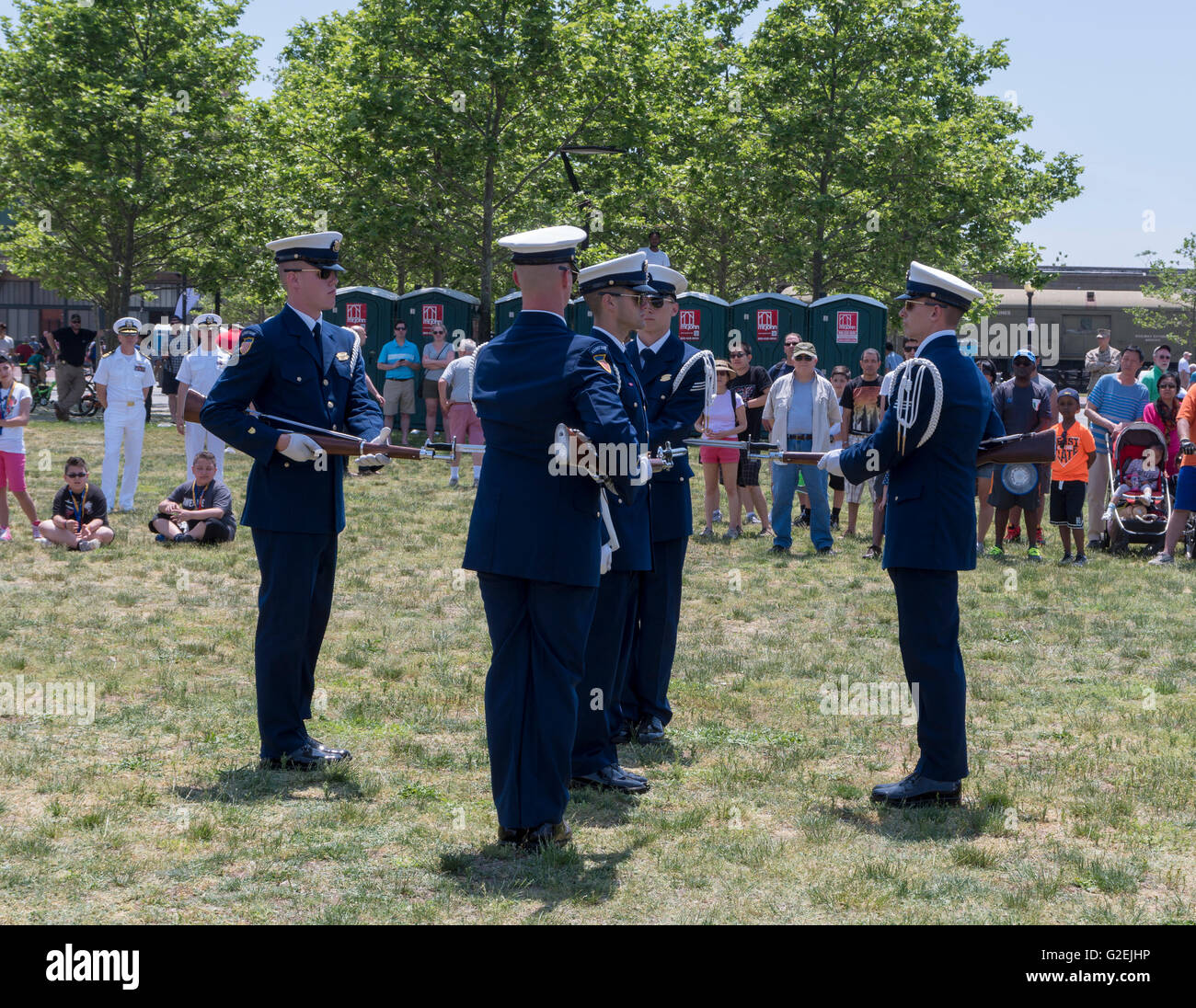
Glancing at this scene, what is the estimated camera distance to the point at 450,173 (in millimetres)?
31469

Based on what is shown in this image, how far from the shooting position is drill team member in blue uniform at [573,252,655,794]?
597 cm

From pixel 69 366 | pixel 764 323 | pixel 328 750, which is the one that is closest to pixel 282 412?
pixel 328 750

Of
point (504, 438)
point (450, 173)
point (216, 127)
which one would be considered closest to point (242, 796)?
point (504, 438)

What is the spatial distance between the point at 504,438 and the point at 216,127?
31570 millimetres

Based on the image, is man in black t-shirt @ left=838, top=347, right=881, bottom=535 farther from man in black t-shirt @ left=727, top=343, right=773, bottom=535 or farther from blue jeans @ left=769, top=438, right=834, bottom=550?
man in black t-shirt @ left=727, top=343, right=773, bottom=535

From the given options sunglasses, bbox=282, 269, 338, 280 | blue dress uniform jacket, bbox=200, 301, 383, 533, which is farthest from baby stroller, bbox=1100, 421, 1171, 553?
sunglasses, bbox=282, 269, 338, 280

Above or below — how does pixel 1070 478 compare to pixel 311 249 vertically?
below

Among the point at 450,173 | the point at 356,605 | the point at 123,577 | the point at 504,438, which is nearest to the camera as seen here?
the point at 504,438

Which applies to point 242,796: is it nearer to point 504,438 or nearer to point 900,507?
point 504,438

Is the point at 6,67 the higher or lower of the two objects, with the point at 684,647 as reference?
higher

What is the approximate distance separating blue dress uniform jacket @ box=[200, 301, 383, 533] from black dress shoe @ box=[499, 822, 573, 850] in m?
1.76

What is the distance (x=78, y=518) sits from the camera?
43.5ft

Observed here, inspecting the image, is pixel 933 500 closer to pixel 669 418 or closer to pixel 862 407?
pixel 669 418

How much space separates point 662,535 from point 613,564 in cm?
83
